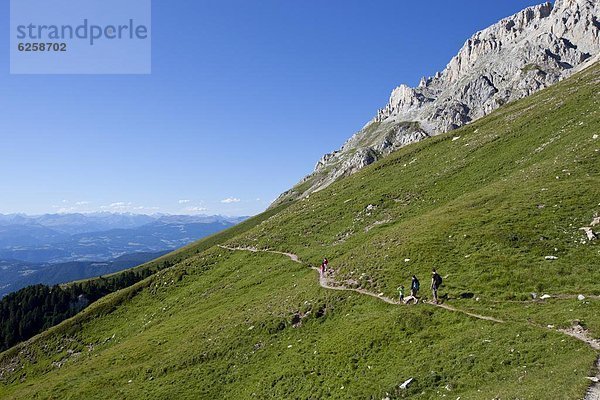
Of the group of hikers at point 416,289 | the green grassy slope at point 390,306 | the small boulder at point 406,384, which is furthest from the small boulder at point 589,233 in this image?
the small boulder at point 406,384

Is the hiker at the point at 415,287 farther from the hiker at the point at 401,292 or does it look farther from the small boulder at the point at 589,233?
the small boulder at the point at 589,233

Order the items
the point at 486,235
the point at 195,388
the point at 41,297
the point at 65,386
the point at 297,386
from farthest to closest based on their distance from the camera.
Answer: the point at 41,297
the point at 65,386
the point at 486,235
the point at 195,388
the point at 297,386

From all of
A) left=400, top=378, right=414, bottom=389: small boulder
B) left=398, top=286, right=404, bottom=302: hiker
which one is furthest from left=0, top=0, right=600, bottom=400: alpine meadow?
left=398, top=286, right=404, bottom=302: hiker

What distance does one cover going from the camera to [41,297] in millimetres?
116375

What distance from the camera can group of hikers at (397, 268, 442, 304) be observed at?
1148 inches

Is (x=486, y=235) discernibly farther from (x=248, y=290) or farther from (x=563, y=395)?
(x=248, y=290)

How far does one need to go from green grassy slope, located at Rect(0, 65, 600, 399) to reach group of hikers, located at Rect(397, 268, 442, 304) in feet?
3.83

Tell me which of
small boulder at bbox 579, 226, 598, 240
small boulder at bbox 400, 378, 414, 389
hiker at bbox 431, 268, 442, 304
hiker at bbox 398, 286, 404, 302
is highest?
small boulder at bbox 579, 226, 598, 240

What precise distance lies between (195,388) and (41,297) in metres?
109

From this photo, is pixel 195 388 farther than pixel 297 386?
Yes

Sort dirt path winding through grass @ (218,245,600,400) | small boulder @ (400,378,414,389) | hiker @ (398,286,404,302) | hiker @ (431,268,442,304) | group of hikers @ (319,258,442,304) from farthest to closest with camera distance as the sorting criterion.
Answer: hiker @ (398,286,404,302), group of hikers @ (319,258,442,304), hiker @ (431,268,442,304), small boulder @ (400,378,414,389), dirt path winding through grass @ (218,245,600,400)

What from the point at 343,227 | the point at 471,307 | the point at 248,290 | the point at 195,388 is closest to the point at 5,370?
the point at 248,290

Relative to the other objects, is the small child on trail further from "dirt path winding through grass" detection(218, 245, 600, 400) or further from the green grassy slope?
the green grassy slope

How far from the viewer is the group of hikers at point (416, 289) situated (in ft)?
95.7
